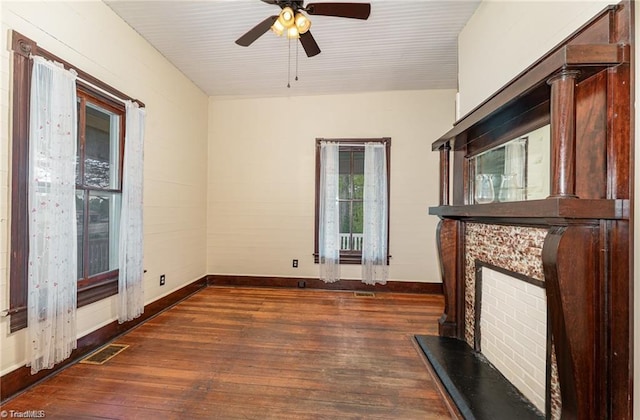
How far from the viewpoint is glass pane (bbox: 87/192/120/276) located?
7.84ft

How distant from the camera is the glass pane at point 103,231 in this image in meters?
2.39

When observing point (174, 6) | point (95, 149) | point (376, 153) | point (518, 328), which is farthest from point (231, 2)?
point (518, 328)

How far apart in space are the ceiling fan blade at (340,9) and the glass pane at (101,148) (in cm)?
203

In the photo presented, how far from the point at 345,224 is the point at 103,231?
289 centimetres

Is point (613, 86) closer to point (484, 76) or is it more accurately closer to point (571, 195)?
point (571, 195)

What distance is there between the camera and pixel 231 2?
237cm

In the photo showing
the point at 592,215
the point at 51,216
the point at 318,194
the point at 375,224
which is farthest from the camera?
the point at 318,194

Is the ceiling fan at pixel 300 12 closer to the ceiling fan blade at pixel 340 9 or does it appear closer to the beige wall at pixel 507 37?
the ceiling fan blade at pixel 340 9

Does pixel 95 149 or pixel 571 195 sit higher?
pixel 95 149

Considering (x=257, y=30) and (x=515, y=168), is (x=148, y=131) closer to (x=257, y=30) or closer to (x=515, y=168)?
(x=257, y=30)

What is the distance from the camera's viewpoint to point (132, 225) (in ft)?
8.62

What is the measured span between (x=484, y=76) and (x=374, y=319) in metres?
2.58

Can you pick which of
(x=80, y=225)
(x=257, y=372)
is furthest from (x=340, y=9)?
(x=257, y=372)

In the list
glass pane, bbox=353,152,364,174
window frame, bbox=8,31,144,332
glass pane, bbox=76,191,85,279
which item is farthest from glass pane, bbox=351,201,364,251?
window frame, bbox=8,31,144,332
